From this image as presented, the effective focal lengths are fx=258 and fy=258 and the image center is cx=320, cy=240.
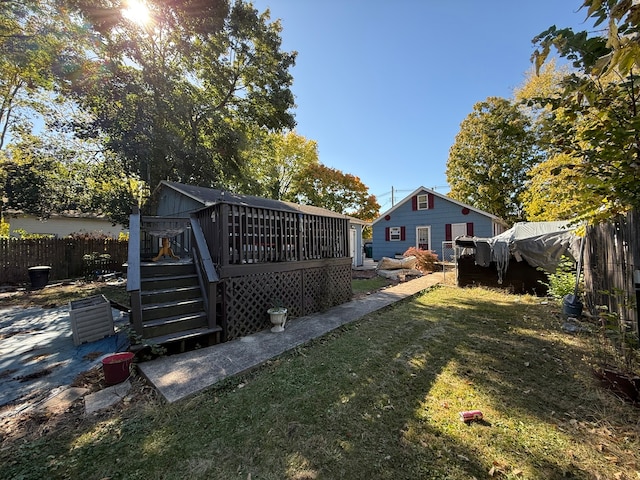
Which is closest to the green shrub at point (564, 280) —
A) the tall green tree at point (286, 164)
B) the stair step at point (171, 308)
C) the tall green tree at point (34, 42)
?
the stair step at point (171, 308)

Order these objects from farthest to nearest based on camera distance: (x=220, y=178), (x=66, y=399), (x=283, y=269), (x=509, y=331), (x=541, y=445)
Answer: (x=220, y=178) < (x=283, y=269) < (x=509, y=331) < (x=66, y=399) < (x=541, y=445)

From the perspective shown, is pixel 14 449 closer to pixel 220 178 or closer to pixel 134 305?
pixel 134 305

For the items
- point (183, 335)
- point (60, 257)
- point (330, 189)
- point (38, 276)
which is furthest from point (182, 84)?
point (330, 189)

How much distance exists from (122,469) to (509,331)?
5.52 metres

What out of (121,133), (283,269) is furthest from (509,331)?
(121,133)

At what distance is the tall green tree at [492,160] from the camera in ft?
59.2

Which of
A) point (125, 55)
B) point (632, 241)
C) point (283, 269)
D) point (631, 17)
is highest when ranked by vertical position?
point (125, 55)

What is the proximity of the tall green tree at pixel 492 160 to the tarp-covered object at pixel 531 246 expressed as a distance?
474 inches

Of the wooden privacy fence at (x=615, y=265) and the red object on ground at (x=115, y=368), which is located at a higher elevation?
the wooden privacy fence at (x=615, y=265)

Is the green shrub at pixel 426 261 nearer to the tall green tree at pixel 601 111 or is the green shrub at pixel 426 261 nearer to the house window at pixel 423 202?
the house window at pixel 423 202

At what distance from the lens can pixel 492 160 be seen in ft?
61.4

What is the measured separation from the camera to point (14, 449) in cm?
204

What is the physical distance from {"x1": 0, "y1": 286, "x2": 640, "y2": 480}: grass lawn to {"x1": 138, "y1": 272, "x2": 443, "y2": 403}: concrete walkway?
18cm

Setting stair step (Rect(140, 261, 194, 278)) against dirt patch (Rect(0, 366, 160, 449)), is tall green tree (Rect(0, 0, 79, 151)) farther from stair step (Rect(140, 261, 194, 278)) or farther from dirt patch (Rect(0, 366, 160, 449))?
dirt patch (Rect(0, 366, 160, 449))
